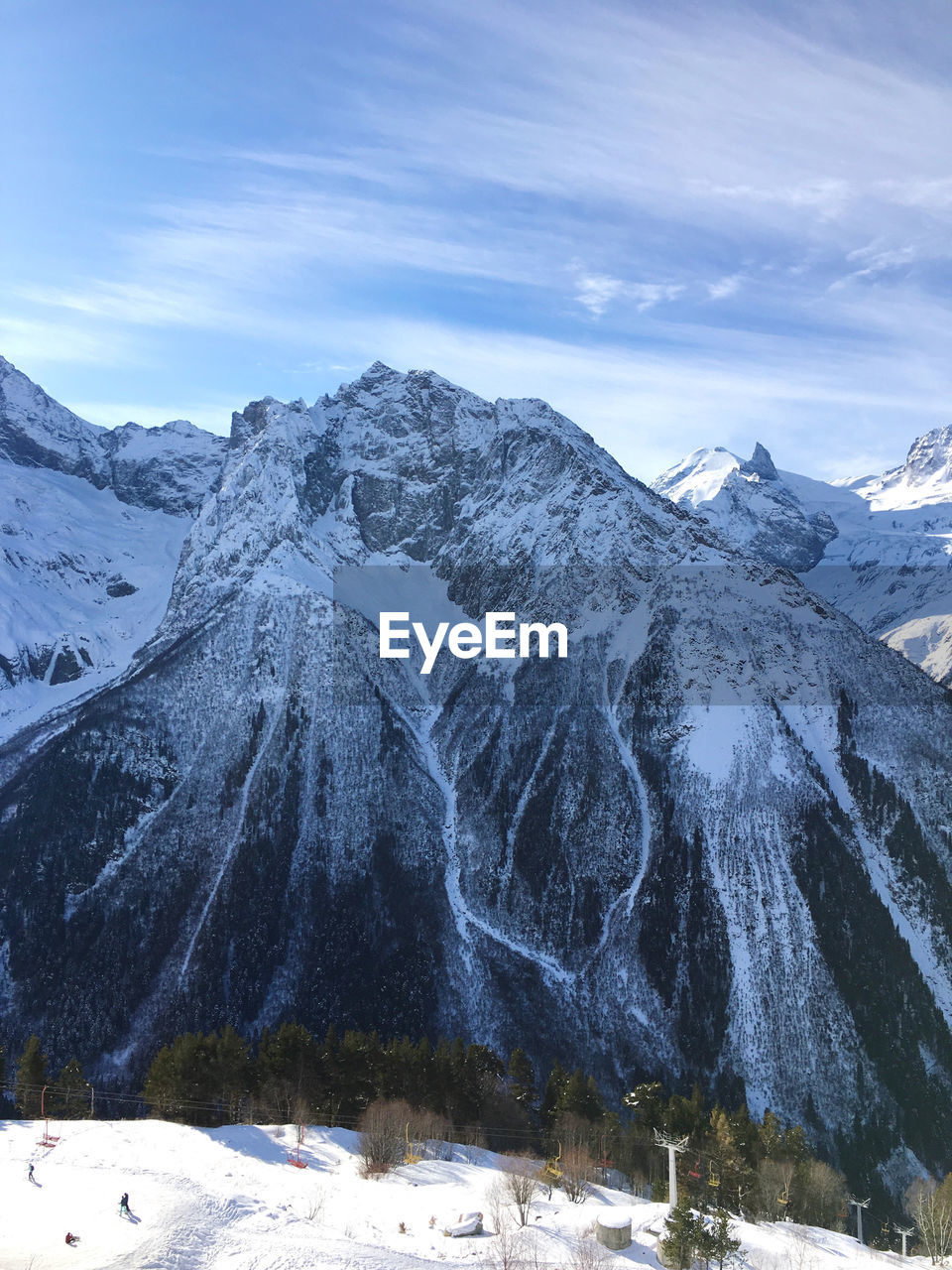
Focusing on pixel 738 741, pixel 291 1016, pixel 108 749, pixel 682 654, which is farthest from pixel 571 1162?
pixel 108 749

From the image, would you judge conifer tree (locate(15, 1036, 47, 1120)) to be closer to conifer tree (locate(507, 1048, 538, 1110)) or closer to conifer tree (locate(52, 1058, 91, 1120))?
conifer tree (locate(52, 1058, 91, 1120))

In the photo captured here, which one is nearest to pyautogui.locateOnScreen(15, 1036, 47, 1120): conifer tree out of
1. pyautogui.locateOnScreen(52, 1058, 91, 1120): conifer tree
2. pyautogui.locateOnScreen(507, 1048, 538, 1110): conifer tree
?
pyautogui.locateOnScreen(52, 1058, 91, 1120): conifer tree

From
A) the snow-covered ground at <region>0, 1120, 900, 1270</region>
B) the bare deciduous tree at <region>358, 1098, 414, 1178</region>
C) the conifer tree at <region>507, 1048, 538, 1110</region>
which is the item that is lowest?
the conifer tree at <region>507, 1048, 538, 1110</region>

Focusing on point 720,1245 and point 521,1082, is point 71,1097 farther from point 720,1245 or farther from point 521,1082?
point 720,1245

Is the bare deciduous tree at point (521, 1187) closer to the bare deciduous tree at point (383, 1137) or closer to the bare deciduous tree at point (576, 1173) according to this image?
the bare deciduous tree at point (576, 1173)

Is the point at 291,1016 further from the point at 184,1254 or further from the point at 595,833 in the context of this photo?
the point at 184,1254

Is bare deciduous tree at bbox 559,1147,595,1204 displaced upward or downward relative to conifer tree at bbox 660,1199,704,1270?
downward
